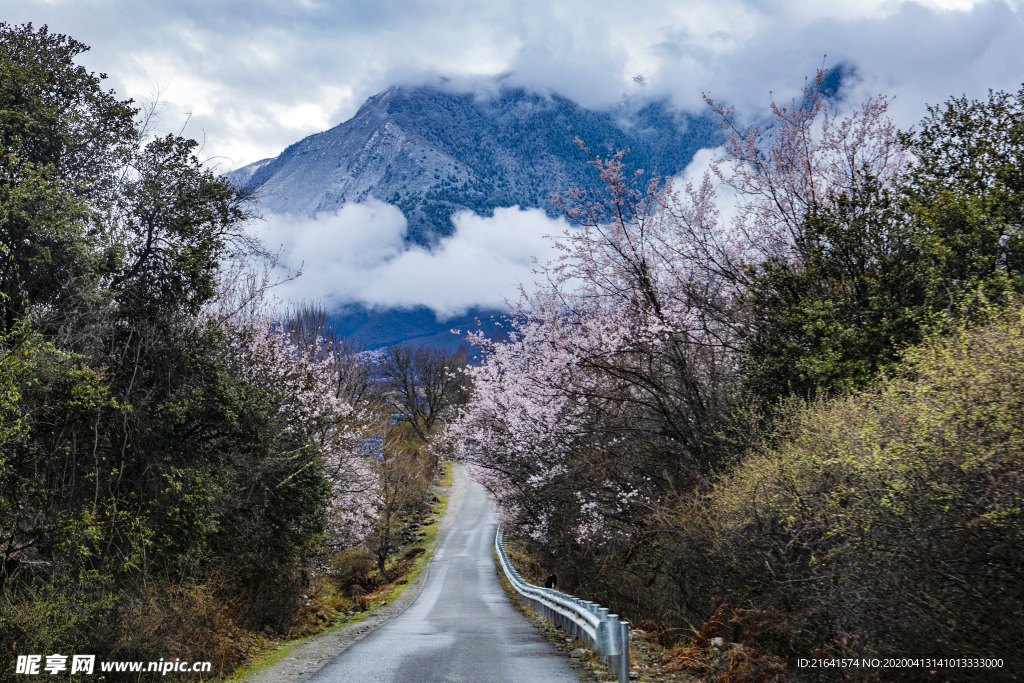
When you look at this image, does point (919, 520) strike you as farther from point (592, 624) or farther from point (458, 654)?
point (458, 654)

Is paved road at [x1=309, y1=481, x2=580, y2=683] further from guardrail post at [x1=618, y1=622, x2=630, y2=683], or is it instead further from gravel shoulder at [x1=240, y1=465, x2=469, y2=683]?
guardrail post at [x1=618, y1=622, x2=630, y2=683]

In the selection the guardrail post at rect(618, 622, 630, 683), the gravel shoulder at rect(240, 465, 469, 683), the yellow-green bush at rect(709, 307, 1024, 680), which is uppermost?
the yellow-green bush at rect(709, 307, 1024, 680)

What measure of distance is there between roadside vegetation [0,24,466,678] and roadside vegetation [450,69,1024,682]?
726 centimetres

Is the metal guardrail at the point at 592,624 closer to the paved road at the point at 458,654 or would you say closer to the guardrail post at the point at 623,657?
the guardrail post at the point at 623,657

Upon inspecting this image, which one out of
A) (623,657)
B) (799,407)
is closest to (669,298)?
(799,407)

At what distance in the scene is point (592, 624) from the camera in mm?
11492

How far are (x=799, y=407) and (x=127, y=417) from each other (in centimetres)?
1204

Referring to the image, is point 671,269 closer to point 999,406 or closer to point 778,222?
point 778,222

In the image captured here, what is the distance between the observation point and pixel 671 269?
17062 mm

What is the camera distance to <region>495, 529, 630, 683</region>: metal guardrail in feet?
26.5

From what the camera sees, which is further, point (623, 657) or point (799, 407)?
point (799, 407)

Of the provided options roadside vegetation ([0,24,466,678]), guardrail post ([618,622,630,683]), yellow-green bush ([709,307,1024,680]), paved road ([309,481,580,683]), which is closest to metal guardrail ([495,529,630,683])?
guardrail post ([618,622,630,683])

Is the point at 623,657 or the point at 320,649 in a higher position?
the point at 623,657

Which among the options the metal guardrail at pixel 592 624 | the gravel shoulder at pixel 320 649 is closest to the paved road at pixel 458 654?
the gravel shoulder at pixel 320 649
